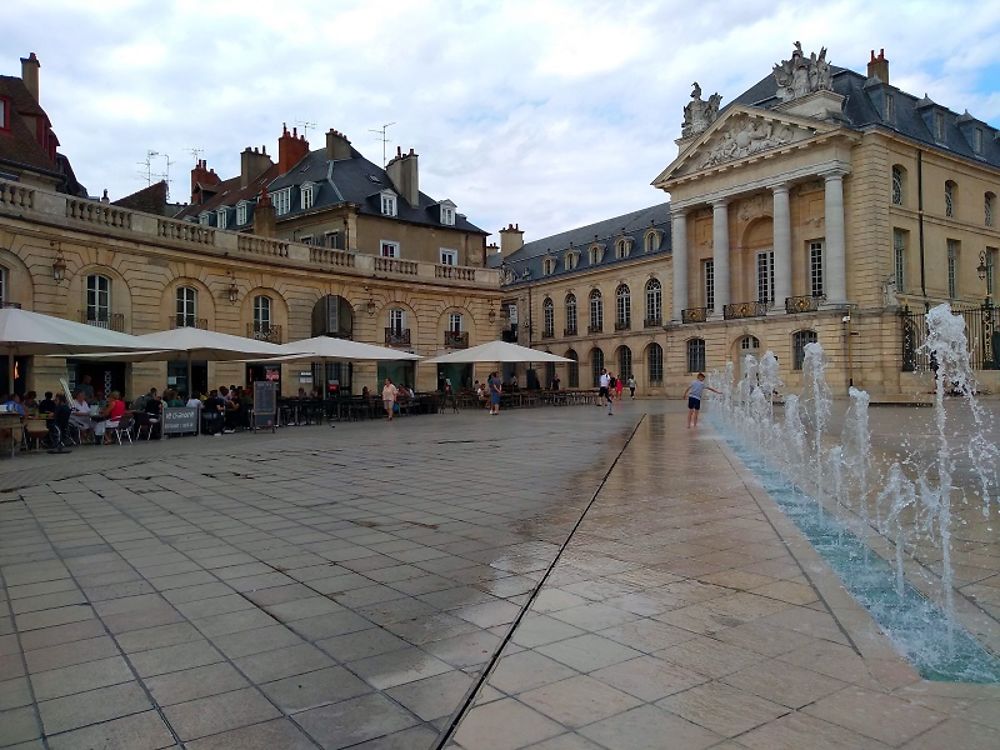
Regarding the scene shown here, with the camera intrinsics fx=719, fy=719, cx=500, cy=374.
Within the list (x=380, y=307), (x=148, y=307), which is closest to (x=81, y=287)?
(x=148, y=307)

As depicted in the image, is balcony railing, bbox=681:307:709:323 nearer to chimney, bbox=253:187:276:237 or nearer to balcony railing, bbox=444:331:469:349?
balcony railing, bbox=444:331:469:349

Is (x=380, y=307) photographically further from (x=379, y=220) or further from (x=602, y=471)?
(x=602, y=471)

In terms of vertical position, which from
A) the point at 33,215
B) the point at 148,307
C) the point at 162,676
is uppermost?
the point at 33,215

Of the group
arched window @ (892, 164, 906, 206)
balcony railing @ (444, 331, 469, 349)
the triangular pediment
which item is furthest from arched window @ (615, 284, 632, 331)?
balcony railing @ (444, 331, 469, 349)

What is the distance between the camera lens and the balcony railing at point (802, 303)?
37.5m

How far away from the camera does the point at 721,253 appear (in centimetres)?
4191

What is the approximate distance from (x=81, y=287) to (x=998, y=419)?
989 inches

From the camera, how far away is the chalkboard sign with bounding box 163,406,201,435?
17594mm

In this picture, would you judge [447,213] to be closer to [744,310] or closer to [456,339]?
[456,339]

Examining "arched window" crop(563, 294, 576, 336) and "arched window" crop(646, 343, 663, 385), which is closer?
"arched window" crop(646, 343, 663, 385)

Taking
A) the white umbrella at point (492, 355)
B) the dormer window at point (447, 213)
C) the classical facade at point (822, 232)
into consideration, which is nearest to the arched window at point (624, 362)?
the classical facade at point (822, 232)

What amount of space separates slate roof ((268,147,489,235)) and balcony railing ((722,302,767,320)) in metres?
14.8

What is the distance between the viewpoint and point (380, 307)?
30.5 m


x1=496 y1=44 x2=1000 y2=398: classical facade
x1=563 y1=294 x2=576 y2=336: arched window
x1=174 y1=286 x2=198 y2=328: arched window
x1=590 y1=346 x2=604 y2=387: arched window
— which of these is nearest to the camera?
x1=174 y1=286 x2=198 y2=328: arched window
